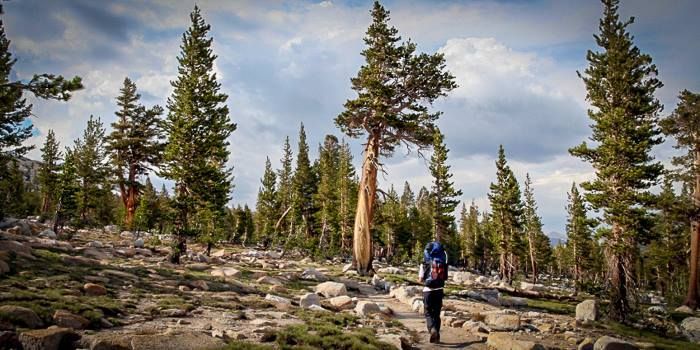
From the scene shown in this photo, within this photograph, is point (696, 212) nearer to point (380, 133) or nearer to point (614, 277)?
point (614, 277)

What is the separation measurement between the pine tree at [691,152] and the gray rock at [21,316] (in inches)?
1294

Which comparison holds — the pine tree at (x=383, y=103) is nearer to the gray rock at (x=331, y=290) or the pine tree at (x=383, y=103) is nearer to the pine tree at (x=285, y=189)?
the gray rock at (x=331, y=290)

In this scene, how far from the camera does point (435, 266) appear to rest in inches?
383

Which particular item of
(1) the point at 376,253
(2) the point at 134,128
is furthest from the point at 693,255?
(1) the point at 376,253

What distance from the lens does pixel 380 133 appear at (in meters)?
25.9

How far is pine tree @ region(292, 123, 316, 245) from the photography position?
6062 cm

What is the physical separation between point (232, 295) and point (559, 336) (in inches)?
413

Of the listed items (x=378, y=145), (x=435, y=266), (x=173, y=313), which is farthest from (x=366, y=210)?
(x=173, y=313)

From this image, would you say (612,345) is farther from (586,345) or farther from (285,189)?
(285,189)

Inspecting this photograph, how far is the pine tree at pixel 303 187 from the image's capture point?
60.6 m

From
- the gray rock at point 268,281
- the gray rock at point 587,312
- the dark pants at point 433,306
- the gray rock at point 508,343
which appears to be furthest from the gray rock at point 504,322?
the gray rock at point 268,281

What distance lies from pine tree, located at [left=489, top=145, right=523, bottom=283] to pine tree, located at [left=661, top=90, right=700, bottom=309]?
21400 millimetres


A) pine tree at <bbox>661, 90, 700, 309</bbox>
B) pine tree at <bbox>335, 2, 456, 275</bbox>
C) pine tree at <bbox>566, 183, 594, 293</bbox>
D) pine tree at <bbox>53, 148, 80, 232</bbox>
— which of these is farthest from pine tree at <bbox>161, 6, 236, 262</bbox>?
pine tree at <bbox>566, 183, 594, 293</bbox>

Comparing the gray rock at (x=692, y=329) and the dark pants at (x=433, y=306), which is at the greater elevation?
the dark pants at (x=433, y=306)
